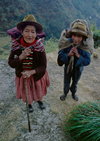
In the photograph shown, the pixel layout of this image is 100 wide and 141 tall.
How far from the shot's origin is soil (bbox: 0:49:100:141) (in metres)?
2.01

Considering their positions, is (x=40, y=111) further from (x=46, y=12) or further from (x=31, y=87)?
(x=46, y=12)

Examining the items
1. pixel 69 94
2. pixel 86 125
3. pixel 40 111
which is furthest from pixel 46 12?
pixel 86 125

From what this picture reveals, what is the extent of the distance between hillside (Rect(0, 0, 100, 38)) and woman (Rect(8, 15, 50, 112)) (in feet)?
99.8

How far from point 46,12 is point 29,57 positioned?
158 ft

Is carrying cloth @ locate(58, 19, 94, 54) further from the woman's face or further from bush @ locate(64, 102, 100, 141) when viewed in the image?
bush @ locate(64, 102, 100, 141)

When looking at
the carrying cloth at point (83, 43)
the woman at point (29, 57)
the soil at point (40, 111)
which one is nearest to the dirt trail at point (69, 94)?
the soil at point (40, 111)

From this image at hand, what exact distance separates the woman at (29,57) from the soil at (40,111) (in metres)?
0.56

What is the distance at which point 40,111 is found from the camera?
100.0 inches

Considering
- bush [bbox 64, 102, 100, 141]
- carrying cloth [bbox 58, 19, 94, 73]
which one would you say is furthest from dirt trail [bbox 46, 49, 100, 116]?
carrying cloth [bbox 58, 19, 94, 73]

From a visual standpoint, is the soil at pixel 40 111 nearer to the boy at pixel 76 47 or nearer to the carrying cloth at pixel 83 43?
the boy at pixel 76 47

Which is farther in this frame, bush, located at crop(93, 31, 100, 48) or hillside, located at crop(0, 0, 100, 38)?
hillside, located at crop(0, 0, 100, 38)

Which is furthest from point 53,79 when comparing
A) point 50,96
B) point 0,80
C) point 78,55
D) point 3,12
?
point 3,12

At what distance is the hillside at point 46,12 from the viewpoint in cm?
3084

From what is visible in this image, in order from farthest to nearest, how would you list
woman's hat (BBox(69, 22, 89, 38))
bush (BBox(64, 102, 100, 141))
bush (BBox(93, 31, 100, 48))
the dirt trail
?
bush (BBox(93, 31, 100, 48))
the dirt trail
woman's hat (BBox(69, 22, 89, 38))
bush (BBox(64, 102, 100, 141))
